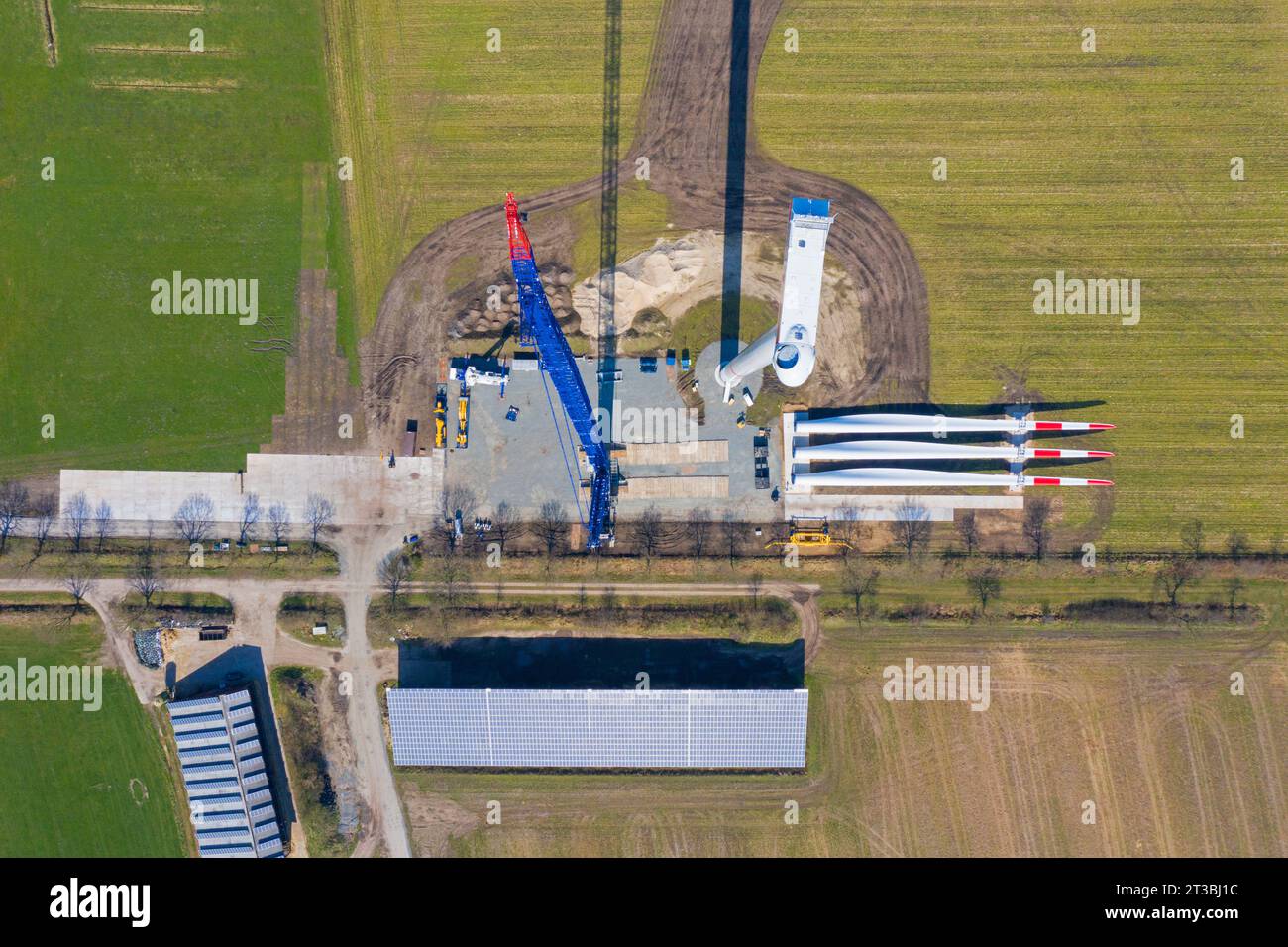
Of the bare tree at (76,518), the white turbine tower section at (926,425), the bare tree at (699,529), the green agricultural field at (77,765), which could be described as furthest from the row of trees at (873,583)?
the bare tree at (76,518)

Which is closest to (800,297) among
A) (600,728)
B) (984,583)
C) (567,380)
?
(567,380)

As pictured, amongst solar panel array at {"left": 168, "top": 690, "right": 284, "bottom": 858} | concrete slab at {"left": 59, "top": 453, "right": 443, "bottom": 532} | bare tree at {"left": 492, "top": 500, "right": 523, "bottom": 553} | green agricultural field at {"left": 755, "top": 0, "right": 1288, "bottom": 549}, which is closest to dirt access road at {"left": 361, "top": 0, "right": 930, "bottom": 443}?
green agricultural field at {"left": 755, "top": 0, "right": 1288, "bottom": 549}

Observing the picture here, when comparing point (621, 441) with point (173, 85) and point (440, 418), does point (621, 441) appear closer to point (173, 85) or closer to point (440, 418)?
point (440, 418)

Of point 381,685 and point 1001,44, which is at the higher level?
point 1001,44

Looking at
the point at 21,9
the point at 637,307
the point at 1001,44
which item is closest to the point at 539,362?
the point at 637,307
